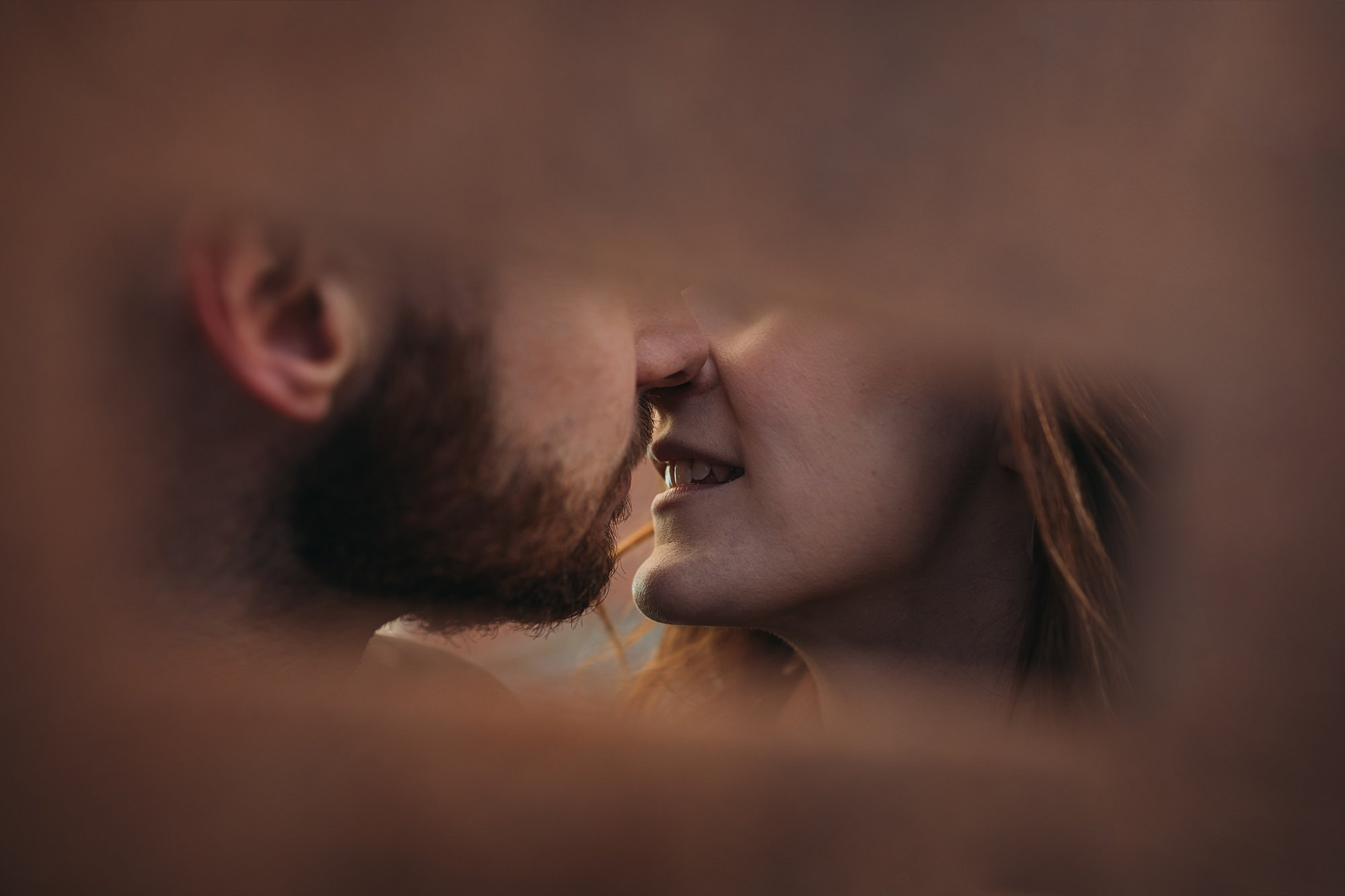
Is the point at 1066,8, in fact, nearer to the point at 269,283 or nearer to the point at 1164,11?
the point at 1164,11

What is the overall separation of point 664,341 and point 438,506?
0.25 m

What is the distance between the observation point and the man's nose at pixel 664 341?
76 centimetres

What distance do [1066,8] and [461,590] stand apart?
493 mm

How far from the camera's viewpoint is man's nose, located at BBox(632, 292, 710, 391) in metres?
0.76

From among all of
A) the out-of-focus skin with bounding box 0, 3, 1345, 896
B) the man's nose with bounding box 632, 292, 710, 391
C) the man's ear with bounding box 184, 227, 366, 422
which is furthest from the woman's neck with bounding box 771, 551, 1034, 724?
the man's ear with bounding box 184, 227, 366, 422

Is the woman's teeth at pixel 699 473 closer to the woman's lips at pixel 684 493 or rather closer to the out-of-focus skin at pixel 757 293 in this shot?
the woman's lips at pixel 684 493

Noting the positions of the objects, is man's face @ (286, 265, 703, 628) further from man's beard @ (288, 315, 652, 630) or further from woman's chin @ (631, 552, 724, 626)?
woman's chin @ (631, 552, 724, 626)

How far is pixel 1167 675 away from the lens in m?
0.54

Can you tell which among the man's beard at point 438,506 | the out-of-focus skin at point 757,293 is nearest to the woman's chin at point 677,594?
the man's beard at point 438,506

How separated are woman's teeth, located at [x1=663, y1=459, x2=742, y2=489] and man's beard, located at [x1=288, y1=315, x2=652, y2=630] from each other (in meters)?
0.19

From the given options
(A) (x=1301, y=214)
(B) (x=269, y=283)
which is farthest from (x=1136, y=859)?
(B) (x=269, y=283)

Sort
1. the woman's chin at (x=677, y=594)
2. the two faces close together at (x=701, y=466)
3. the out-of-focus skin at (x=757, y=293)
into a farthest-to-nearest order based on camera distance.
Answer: the woman's chin at (x=677, y=594), the two faces close together at (x=701, y=466), the out-of-focus skin at (x=757, y=293)

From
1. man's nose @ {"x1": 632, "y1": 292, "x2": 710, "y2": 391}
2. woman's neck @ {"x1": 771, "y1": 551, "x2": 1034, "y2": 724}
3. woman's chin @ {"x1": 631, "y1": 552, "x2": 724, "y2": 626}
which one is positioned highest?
man's nose @ {"x1": 632, "y1": 292, "x2": 710, "y2": 391}

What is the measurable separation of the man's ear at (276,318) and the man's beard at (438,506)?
0.03 m
